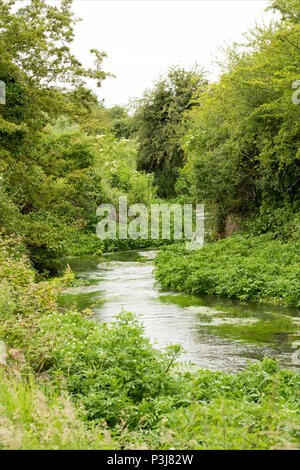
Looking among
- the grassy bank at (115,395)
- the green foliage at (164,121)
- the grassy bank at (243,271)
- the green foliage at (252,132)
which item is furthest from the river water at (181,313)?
the green foliage at (164,121)

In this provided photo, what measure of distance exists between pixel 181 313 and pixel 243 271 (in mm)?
2374

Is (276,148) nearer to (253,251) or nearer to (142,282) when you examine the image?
(253,251)

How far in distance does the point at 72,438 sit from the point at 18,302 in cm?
292

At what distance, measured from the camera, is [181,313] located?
34.3ft

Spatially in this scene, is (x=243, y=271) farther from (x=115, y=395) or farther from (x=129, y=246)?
(x=129, y=246)

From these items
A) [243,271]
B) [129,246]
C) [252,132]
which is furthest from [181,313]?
[129,246]

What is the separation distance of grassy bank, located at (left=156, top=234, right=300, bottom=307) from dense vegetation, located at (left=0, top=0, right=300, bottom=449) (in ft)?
0.16

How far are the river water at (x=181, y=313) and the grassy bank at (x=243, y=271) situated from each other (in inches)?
13.3

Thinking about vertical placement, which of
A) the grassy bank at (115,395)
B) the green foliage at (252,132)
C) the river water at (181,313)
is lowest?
the river water at (181,313)

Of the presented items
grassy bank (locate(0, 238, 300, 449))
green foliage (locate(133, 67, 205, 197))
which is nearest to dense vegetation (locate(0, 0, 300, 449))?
grassy bank (locate(0, 238, 300, 449))

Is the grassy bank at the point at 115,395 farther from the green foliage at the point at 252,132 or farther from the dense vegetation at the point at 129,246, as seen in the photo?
the green foliage at the point at 252,132

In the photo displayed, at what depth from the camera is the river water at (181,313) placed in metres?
7.52

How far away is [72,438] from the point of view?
3.37 meters

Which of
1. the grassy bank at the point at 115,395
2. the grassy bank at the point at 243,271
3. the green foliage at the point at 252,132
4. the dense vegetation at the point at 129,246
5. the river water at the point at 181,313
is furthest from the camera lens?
the green foliage at the point at 252,132
